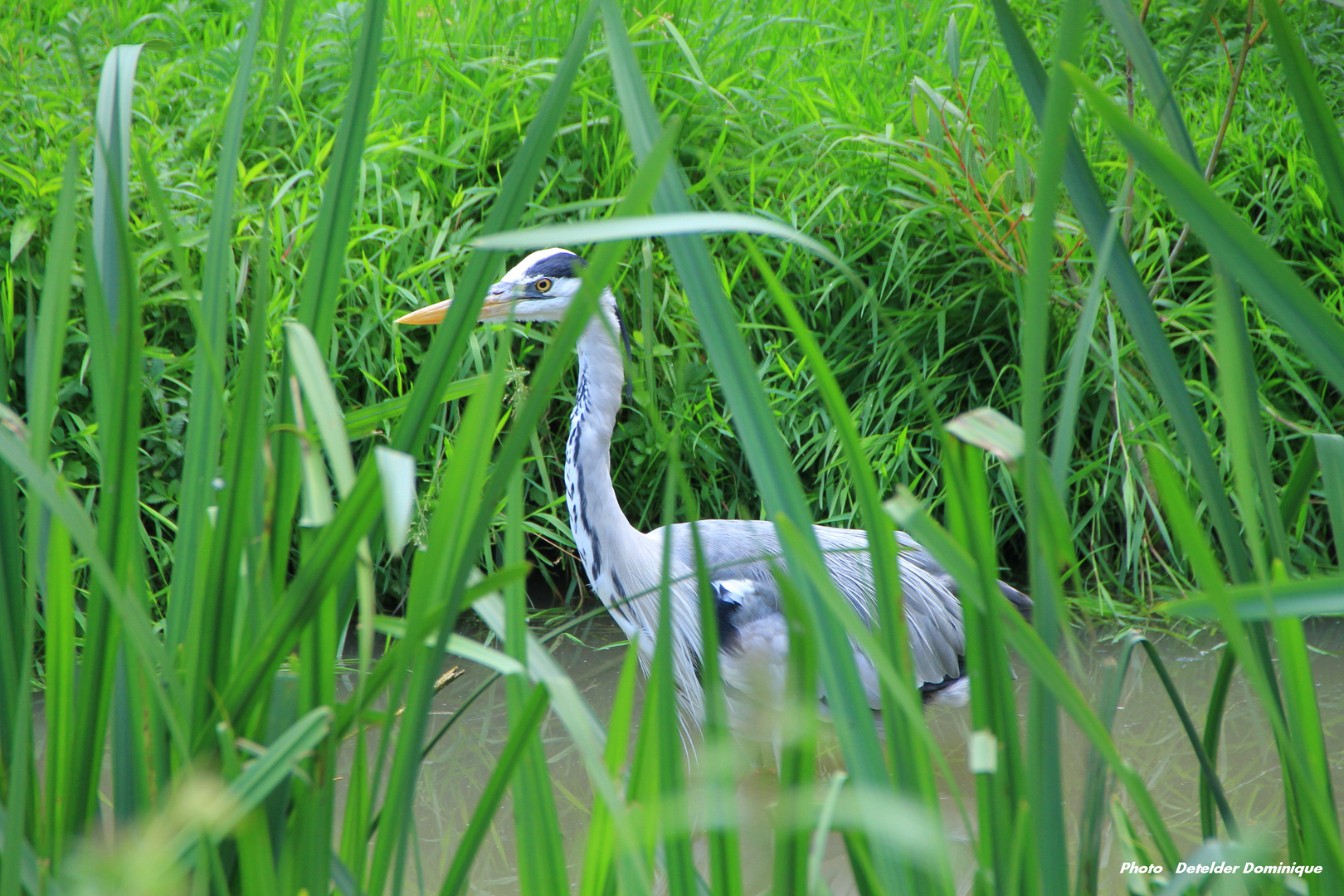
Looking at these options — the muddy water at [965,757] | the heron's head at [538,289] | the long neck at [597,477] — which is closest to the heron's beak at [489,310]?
the heron's head at [538,289]

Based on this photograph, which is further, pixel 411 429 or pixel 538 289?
pixel 538 289

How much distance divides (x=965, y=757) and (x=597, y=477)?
3.62ft

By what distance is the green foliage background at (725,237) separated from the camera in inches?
99.8

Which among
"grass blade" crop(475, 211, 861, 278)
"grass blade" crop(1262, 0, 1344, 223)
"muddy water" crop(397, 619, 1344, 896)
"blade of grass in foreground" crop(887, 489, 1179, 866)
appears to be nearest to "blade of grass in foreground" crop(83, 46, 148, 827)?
"grass blade" crop(475, 211, 861, 278)

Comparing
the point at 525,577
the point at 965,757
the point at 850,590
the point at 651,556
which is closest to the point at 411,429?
the point at 525,577

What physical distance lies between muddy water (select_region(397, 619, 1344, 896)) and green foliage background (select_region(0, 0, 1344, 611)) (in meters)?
0.22

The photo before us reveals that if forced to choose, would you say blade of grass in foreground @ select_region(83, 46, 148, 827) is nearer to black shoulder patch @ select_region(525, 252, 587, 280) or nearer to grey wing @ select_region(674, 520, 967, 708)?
grey wing @ select_region(674, 520, 967, 708)

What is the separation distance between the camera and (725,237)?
9.75 ft

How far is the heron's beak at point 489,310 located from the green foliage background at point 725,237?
316mm

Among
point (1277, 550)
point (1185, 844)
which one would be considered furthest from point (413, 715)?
point (1185, 844)

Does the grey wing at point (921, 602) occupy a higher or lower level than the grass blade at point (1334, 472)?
lower

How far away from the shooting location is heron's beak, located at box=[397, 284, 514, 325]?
2.18m

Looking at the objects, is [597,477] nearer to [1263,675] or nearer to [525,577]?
[525,577]

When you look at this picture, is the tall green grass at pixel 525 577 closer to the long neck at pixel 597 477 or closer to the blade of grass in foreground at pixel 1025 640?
the blade of grass in foreground at pixel 1025 640
